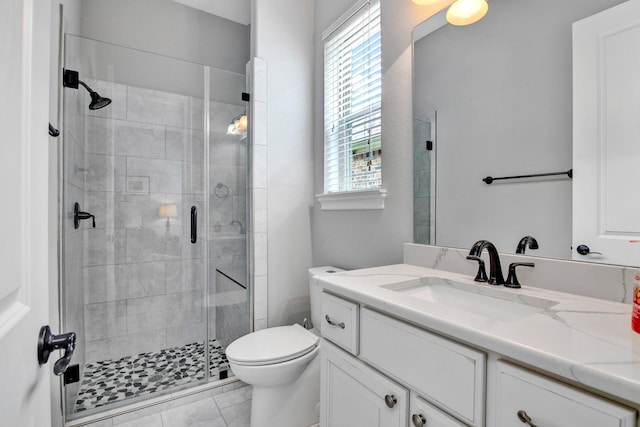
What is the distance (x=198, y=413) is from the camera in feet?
5.74

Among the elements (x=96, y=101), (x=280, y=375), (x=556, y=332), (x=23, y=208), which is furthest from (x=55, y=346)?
(x=96, y=101)

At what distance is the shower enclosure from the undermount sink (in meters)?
1.35

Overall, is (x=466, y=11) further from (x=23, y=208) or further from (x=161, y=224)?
(x=161, y=224)

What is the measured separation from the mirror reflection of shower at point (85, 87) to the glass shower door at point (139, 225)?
2 centimetres

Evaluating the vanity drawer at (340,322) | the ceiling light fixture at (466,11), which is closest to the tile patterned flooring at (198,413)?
the vanity drawer at (340,322)

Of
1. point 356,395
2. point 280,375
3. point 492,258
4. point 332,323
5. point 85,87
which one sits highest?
point 85,87

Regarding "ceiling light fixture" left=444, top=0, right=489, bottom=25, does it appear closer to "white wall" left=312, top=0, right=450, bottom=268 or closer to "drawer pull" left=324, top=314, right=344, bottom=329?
"white wall" left=312, top=0, right=450, bottom=268

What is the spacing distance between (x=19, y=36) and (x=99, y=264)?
2062mm

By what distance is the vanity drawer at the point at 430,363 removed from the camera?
0.64 meters

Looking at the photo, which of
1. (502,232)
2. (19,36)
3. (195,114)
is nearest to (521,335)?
(502,232)

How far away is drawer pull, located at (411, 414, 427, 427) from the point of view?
742mm

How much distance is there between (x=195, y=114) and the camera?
7.27ft

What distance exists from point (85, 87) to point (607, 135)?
2509 mm

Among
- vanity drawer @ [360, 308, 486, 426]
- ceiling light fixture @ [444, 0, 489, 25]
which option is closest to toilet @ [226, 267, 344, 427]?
vanity drawer @ [360, 308, 486, 426]
